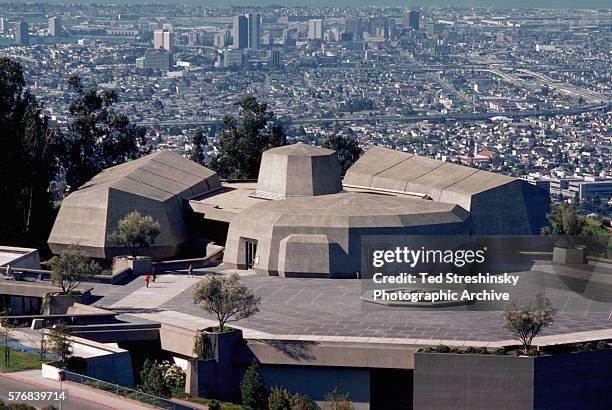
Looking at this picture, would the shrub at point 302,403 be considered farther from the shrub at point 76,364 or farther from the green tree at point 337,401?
the shrub at point 76,364

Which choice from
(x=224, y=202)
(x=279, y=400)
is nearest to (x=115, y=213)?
(x=224, y=202)

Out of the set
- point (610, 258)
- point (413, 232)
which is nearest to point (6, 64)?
point (413, 232)

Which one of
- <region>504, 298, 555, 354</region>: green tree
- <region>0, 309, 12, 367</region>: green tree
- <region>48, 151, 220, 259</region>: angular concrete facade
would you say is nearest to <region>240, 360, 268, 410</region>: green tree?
<region>0, 309, 12, 367</region>: green tree

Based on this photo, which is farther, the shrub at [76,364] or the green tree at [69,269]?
the green tree at [69,269]

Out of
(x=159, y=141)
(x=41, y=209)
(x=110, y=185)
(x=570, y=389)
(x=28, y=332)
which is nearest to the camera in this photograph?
(x=570, y=389)

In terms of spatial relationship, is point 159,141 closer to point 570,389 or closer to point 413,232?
point 413,232

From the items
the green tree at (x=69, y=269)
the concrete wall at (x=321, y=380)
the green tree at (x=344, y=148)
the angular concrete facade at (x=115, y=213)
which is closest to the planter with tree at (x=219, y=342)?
the concrete wall at (x=321, y=380)

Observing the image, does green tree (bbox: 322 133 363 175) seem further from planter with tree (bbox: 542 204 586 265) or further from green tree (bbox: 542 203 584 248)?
green tree (bbox: 542 203 584 248)
